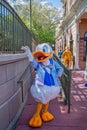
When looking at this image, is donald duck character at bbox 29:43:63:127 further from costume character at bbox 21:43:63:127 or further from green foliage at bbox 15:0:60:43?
green foliage at bbox 15:0:60:43

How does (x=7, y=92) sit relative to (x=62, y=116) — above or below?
above

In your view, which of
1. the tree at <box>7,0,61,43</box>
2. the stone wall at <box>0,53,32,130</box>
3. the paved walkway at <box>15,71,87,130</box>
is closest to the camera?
the stone wall at <box>0,53,32,130</box>

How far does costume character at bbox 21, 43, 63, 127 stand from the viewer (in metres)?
5.48

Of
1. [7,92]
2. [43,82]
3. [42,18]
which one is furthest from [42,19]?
[7,92]

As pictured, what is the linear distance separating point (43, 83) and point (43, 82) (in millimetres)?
20

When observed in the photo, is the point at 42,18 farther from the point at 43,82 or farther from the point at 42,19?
the point at 43,82

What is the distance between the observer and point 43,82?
551cm

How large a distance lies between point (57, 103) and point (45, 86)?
87.7 inches

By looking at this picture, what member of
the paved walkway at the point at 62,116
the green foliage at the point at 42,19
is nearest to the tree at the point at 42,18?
the green foliage at the point at 42,19

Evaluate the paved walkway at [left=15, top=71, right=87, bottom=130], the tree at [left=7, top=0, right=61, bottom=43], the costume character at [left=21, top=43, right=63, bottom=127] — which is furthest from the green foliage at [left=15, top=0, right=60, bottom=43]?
the costume character at [left=21, top=43, right=63, bottom=127]

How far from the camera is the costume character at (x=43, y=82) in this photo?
548 cm

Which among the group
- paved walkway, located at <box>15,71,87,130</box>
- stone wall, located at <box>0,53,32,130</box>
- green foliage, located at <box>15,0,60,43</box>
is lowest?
paved walkway, located at <box>15,71,87,130</box>

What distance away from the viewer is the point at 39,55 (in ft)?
18.9

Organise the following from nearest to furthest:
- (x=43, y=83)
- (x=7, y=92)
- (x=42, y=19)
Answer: (x=7, y=92) < (x=43, y=83) < (x=42, y=19)
